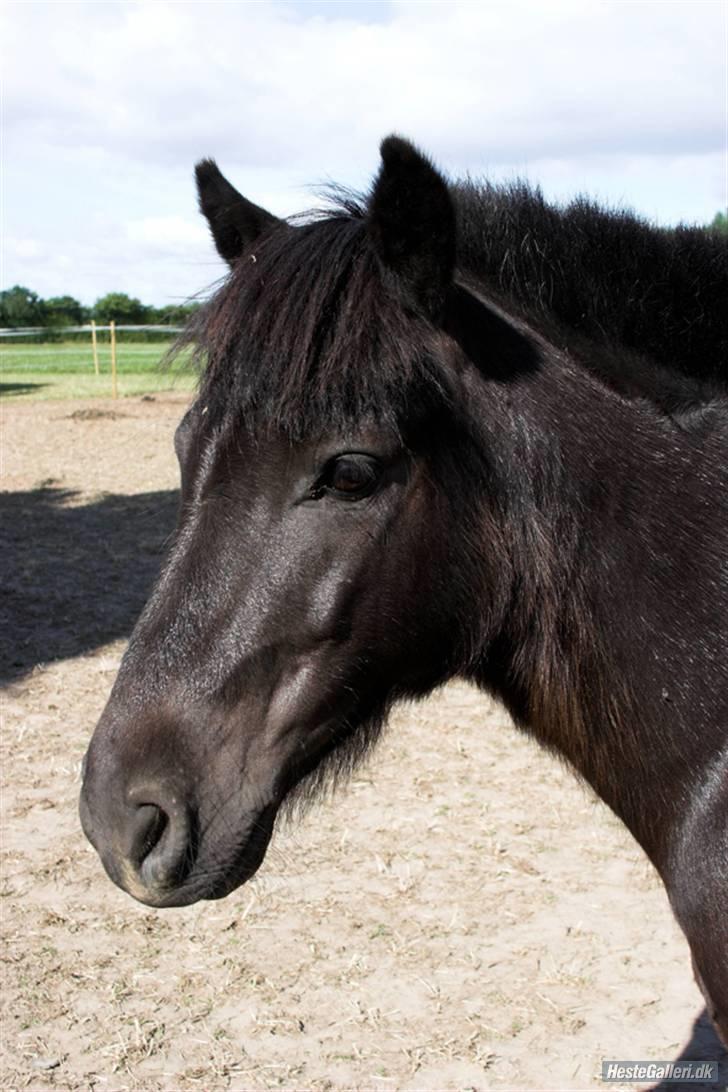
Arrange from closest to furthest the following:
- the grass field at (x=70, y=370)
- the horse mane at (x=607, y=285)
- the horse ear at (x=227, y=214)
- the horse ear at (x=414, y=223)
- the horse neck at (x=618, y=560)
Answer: the horse ear at (x=414, y=223), the horse neck at (x=618, y=560), the horse mane at (x=607, y=285), the horse ear at (x=227, y=214), the grass field at (x=70, y=370)

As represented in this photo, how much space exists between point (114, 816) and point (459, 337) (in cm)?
125

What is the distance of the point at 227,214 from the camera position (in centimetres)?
261

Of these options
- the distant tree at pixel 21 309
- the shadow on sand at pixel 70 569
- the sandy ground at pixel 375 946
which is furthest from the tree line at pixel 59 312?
the sandy ground at pixel 375 946

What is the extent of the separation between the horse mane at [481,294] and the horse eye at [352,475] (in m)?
0.09

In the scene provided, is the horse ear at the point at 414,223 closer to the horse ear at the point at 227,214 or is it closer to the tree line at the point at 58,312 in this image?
the horse ear at the point at 227,214

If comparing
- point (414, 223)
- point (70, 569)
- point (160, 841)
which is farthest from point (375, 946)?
point (70, 569)

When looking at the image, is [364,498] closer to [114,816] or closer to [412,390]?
[412,390]

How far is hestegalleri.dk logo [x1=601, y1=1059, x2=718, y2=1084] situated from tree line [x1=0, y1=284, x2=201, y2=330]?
1860 inches

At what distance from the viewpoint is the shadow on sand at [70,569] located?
8773 mm

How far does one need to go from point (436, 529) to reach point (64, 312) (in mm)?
54895

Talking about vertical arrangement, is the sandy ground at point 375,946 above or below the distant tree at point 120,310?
above

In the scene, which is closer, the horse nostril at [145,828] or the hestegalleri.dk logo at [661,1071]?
the horse nostril at [145,828]

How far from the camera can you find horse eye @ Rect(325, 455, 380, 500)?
213 centimetres

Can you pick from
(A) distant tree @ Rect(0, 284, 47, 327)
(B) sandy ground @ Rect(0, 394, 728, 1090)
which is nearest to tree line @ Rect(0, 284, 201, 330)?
(A) distant tree @ Rect(0, 284, 47, 327)
